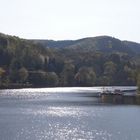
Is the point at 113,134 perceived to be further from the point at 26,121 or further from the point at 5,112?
the point at 5,112

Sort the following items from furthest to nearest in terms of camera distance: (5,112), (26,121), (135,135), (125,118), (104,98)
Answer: (104,98) < (5,112) < (125,118) < (26,121) < (135,135)

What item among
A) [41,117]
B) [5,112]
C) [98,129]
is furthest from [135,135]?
[5,112]

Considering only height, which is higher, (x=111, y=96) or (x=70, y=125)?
(x=111, y=96)

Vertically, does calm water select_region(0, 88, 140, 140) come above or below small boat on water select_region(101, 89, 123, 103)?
below

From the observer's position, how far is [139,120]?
105 metres

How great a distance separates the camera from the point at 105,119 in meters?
109

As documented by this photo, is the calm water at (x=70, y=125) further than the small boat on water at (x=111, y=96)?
No

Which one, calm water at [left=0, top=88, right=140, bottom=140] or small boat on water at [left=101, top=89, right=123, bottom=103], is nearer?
calm water at [left=0, top=88, right=140, bottom=140]

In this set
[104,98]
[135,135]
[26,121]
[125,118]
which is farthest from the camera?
[104,98]

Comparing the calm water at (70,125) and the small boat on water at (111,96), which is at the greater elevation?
the small boat on water at (111,96)

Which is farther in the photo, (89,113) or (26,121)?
(89,113)

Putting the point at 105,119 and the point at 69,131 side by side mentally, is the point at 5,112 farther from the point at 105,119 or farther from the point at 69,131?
the point at 69,131

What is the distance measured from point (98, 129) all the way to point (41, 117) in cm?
2608

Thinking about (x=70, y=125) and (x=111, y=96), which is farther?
(x=111, y=96)
